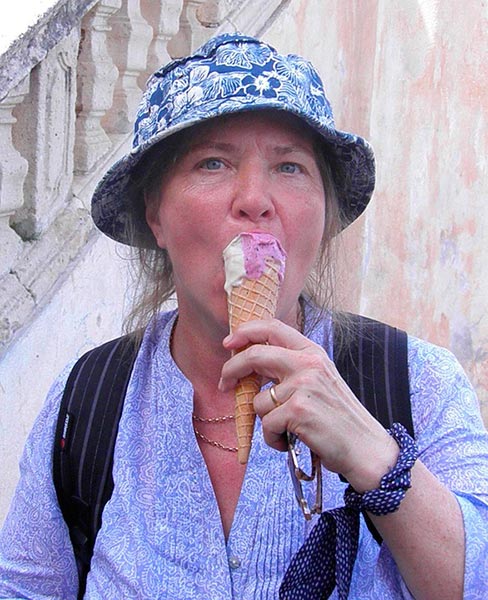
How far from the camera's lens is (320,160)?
2229 mm

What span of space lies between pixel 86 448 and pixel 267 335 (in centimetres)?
57

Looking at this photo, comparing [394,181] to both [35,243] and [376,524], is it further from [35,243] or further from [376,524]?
[376,524]

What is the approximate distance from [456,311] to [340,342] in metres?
3.86

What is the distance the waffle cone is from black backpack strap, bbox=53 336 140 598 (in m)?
Answer: 0.37

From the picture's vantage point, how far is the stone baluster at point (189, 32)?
3.85 meters

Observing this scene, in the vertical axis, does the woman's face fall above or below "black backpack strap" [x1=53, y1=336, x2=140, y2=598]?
above

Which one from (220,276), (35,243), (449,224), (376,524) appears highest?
(449,224)

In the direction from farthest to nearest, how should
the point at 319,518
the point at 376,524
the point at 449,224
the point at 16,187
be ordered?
the point at 449,224 < the point at 16,187 < the point at 319,518 < the point at 376,524

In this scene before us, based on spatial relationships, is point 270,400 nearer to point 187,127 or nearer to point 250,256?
point 250,256

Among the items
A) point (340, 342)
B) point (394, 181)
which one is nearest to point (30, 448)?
point (340, 342)

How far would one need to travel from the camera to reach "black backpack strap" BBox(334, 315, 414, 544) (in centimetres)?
204

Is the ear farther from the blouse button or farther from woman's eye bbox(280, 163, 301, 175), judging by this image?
the blouse button

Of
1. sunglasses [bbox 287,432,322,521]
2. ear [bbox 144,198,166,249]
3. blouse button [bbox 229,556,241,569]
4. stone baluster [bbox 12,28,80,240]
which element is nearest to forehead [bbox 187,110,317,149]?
ear [bbox 144,198,166,249]

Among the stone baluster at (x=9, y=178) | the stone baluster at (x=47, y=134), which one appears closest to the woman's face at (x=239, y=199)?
the stone baluster at (x=9, y=178)
